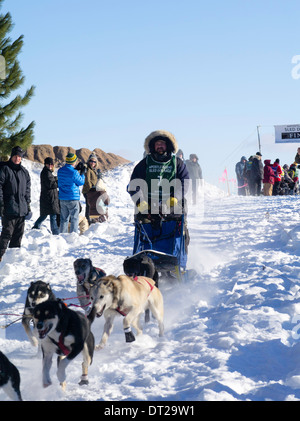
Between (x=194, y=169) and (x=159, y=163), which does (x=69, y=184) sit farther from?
(x=194, y=169)

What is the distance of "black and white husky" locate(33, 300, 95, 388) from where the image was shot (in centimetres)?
342

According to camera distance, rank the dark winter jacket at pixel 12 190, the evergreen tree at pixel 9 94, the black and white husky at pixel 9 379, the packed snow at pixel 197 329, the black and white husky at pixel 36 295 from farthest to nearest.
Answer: the evergreen tree at pixel 9 94 → the dark winter jacket at pixel 12 190 → the black and white husky at pixel 36 295 → the packed snow at pixel 197 329 → the black and white husky at pixel 9 379

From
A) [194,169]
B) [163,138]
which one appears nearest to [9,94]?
[194,169]

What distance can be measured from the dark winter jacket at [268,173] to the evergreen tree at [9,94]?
30.6 feet

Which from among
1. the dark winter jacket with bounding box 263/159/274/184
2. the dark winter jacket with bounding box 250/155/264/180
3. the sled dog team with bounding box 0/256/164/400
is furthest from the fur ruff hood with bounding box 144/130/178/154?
the dark winter jacket with bounding box 250/155/264/180

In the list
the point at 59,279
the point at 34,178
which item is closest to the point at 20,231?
the point at 59,279

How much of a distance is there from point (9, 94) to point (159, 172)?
1340 centimetres

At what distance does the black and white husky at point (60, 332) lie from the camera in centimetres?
342

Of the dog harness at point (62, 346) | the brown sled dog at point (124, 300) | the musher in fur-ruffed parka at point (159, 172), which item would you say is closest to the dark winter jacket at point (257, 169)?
the musher in fur-ruffed parka at point (159, 172)

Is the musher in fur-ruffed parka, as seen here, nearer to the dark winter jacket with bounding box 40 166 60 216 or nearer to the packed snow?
the packed snow

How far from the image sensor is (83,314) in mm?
3781

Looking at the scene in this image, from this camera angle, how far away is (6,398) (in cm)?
349

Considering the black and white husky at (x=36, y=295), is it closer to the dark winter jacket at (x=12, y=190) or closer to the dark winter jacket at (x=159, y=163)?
the dark winter jacket at (x=159, y=163)

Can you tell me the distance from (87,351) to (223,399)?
42.9 inches
